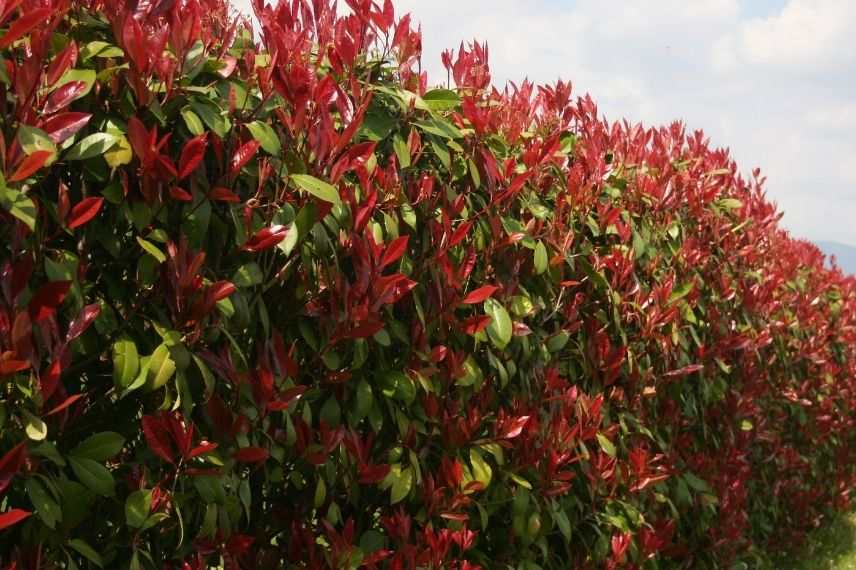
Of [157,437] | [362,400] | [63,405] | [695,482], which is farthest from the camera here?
[695,482]

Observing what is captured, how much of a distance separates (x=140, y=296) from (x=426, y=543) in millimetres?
1267

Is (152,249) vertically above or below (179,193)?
below

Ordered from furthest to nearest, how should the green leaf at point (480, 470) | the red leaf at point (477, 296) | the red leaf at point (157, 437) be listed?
the green leaf at point (480, 470)
the red leaf at point (477, 296)
the red leaf at point (157, 437)

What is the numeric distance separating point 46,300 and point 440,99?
63.3 inches

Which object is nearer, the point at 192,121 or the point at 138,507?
the point at 138,507

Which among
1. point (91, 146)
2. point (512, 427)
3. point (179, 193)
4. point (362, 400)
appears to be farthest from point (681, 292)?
point (91, 146)

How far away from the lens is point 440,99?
125 inches

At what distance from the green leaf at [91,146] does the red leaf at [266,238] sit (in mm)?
406

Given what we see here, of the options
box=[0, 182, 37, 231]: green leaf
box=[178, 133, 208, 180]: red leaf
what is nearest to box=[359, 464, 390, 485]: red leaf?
box=[178, 133, 208, 180]: red leaf

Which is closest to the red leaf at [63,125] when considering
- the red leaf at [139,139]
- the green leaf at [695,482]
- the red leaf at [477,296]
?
the red leaf at [139,139]

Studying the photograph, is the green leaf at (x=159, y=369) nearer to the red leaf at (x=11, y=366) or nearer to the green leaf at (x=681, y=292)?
the red leaf at (x=11, y=366)

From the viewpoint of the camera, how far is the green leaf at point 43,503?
1.95 metres

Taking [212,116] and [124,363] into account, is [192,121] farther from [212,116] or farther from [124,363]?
[124,363]

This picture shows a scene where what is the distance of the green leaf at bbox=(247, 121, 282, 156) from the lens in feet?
7.73
